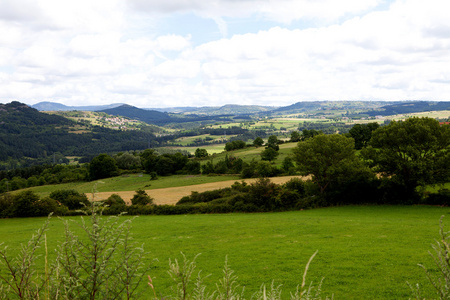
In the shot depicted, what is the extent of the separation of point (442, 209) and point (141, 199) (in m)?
40.0

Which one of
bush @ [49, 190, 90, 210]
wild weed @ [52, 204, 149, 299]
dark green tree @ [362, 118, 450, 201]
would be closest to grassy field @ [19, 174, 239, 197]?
bush @ [49, 190, 90, 210]

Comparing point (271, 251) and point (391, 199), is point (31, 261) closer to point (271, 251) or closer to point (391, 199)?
point (271, 251)

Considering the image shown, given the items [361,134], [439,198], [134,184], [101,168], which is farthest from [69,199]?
[361,134]

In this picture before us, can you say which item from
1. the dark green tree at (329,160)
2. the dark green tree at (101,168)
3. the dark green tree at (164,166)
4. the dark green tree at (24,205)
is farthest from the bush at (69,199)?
the dark green tree at (101,168)

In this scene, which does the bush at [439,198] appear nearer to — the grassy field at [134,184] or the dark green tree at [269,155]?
the grassy field at [134,184]

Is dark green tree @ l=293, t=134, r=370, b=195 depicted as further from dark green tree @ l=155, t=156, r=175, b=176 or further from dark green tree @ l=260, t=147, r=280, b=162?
dark green tree @ l=155, t=156, r=175, b=176

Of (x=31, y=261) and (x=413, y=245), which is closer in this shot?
(x=31, y=261)

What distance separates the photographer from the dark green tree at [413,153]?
32.5 meters

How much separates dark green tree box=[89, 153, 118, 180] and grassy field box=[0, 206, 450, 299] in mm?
58724

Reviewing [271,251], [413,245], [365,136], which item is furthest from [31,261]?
[365,136]

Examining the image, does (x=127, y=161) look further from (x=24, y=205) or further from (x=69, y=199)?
(x=24, y=205)

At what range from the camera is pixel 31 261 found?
4180 millimetres

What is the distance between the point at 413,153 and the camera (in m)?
33.3

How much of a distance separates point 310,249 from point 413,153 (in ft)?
72.9
